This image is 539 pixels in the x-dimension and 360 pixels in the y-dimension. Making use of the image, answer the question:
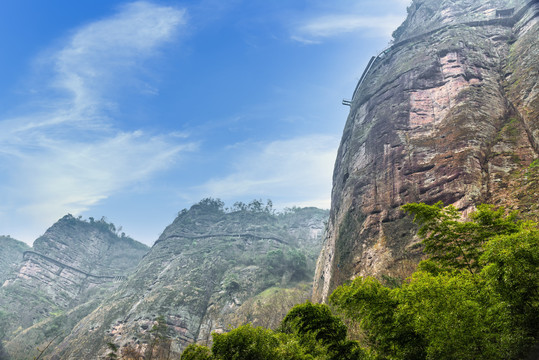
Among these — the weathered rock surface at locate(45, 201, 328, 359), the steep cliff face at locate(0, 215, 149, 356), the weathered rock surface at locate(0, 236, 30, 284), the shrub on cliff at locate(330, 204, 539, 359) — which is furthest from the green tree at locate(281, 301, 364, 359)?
the weathered rock surface at locate(0, 236, 30, 284)

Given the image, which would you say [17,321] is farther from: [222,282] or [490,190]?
[490,190]

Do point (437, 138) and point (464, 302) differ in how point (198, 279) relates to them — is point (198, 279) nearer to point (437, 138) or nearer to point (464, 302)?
point (437, 138)

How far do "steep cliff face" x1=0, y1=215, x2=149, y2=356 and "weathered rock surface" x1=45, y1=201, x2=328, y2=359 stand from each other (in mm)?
14923

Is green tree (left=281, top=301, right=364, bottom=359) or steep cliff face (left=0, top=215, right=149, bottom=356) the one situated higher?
green tree (left=281, top=301, right=364, bottom=359)

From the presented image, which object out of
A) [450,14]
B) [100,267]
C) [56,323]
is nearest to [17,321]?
A: [56,323]

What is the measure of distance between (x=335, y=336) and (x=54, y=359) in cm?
5127

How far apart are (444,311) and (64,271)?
316 feet

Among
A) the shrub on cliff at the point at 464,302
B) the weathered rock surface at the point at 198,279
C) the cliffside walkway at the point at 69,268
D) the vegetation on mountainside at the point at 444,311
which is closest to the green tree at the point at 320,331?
the vegetation on mountainside at the point at 444,311

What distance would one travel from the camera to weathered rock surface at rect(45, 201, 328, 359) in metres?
45.5

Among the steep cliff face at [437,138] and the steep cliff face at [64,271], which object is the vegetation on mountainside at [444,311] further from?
the steep cliff face at [64,271]

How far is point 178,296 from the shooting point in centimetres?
5141

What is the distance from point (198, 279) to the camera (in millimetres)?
57562

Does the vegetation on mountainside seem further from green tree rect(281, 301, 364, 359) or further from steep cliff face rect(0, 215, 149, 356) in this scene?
steep cliff face rect(0, 215, 149, 356)

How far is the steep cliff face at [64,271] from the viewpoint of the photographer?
2432 inches
